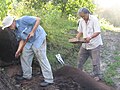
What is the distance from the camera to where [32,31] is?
6.16 metres

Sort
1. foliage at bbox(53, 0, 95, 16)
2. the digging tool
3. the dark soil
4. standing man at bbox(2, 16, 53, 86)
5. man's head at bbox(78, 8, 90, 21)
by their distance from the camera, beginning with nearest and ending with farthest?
standing man at bbox(2, 16, 53, 86)
the dark soil
man's head at bbox(78, 8, 90, 21)
the digging tool
foliage at bbox(53, 0, 95, 16)

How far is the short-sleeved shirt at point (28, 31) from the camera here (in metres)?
6.19

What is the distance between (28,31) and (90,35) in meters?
1.73

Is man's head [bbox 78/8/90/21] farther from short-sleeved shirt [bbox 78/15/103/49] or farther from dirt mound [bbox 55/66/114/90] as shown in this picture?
dirt mound [bbox 55/66/114/90]

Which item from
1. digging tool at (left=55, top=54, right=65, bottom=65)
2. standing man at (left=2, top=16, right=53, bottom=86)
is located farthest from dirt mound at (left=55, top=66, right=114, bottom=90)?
digging tool at (left=55, top=54, right=65, bottom=65)

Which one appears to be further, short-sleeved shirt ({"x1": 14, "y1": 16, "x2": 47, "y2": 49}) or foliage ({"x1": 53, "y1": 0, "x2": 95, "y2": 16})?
foliage ({"x1": 53, "y1": 0, "x2": 95, "y2": 16})

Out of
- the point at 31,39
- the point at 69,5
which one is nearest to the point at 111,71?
the point at 31,39

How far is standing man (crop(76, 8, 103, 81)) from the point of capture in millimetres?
7219

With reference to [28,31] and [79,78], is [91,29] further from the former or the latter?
[28,31]

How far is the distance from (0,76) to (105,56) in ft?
17.5

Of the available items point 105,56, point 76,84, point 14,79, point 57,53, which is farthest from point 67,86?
point 105,56

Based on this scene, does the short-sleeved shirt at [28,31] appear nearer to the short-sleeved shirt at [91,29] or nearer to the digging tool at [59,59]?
the short-sleeved shirt at [91,29]

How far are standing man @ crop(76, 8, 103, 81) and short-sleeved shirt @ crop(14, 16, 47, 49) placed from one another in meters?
1.30

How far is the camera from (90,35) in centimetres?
738
